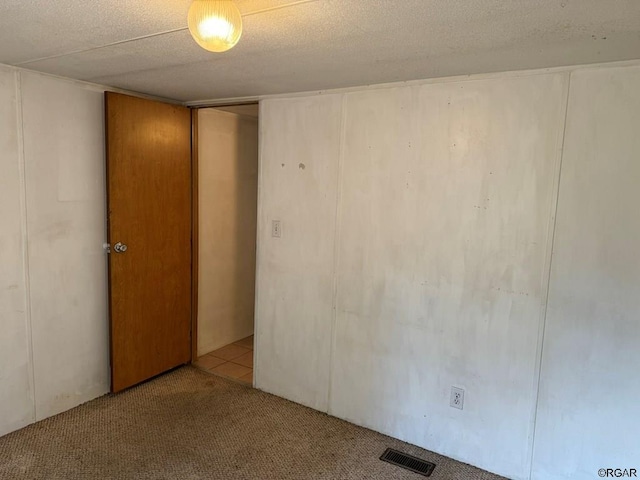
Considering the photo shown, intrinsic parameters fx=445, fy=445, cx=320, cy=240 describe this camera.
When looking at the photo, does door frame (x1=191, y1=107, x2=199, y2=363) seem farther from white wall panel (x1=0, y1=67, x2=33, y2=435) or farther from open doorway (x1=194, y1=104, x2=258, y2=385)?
white wall panel (x1=0, y1=67, x2=33, y2=435)

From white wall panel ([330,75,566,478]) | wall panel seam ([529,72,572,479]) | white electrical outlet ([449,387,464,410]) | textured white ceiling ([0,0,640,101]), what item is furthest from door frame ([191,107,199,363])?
wall panel seam ([529,72,572,479])

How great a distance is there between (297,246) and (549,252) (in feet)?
4.91

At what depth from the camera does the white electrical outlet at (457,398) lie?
245 cm

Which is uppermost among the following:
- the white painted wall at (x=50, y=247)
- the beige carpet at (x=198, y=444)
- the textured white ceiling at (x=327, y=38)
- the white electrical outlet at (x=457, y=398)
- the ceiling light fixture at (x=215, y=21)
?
the textured white ceiling at (x=327, y=38)

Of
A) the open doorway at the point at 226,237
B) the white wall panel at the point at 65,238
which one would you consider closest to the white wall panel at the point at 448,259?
the open doorway at the point at 226,237

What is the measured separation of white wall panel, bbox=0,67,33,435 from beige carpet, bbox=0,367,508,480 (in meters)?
0.19

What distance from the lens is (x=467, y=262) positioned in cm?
237

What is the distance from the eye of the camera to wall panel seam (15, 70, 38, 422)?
2459 millimetres

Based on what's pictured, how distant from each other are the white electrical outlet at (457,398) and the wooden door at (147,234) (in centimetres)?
209

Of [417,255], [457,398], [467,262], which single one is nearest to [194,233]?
[417,255]

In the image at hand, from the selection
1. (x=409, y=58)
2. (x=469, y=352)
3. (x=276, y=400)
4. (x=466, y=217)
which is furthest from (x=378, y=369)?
(x=409, y=58)

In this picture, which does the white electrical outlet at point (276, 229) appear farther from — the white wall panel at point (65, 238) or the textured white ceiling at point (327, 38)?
the white wall panel at point (65, 238)

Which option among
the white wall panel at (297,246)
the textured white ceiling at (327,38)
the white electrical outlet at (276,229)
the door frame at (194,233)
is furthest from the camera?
the door frame at (194,233)

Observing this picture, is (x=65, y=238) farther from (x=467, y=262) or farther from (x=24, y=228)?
(x=467, y=262)
